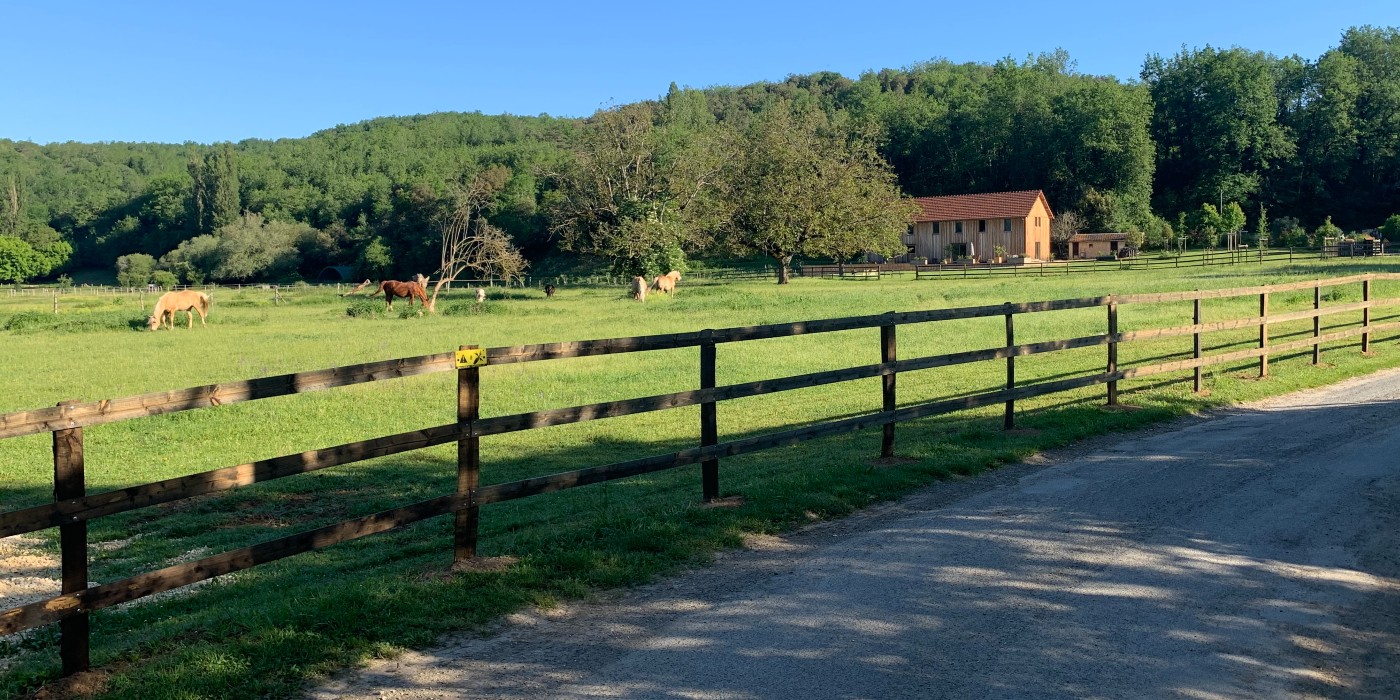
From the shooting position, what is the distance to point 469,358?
20.5 feet

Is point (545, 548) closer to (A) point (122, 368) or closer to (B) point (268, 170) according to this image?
(A) point (122, 368)

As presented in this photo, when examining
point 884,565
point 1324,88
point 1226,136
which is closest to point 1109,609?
point 884,565

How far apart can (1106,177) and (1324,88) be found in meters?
28.0

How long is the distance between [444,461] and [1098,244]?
280 feet

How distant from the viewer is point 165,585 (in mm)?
4824

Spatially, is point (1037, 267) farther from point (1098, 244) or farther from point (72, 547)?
point (72, 547)

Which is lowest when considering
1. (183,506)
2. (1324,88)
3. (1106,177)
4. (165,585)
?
(183,506)

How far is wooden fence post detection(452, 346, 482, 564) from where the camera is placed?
245 inches

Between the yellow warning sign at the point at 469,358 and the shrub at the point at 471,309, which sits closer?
the yellow warning sign at the point at 469,358

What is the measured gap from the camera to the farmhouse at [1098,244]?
8719 cm

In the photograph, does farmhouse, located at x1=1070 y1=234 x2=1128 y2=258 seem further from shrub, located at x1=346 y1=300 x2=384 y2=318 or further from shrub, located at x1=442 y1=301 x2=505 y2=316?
shrub, located at x1=346 y1=300 x2=384 y2=318

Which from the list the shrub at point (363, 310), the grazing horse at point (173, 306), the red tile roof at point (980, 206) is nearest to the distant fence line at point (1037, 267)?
the red tile roof at point (980, 206)

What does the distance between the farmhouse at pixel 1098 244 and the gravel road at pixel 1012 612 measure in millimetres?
84828

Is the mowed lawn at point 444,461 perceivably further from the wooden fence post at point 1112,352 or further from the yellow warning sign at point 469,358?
the yellow warning sign at point 469,358
